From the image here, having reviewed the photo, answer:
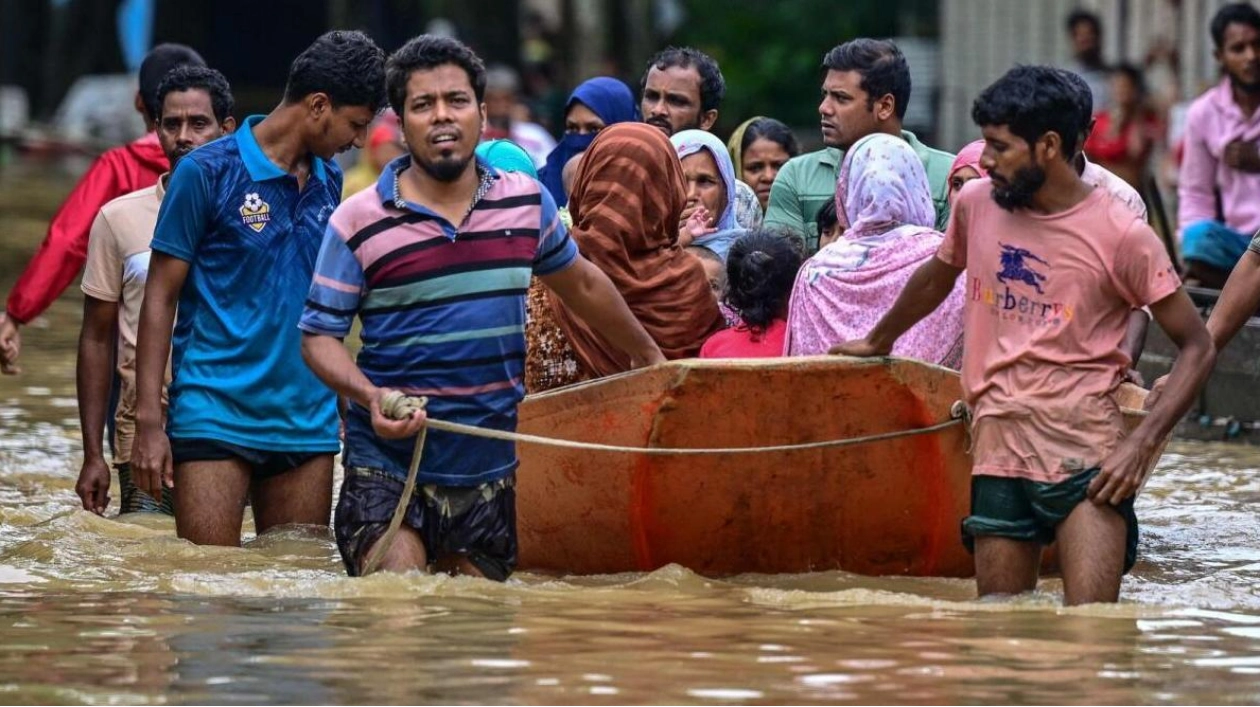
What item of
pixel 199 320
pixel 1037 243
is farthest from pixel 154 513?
pixel 1037 243

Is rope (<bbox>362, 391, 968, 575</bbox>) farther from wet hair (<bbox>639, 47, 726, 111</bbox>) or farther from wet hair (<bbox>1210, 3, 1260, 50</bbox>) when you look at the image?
wet hair (<bbox>1210, 3, 1260, 50</bbox>)

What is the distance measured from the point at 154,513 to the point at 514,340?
2.41 m

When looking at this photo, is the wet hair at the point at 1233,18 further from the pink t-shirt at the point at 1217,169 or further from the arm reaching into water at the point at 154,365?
the arm reaching into water at the point at 154,365

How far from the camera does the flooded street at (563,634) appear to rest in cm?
587

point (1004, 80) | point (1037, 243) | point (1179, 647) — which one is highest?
point (1004, 80)

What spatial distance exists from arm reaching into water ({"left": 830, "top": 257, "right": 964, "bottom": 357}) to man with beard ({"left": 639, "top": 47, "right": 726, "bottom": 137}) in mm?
2435

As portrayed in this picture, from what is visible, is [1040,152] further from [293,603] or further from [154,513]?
[154,513]

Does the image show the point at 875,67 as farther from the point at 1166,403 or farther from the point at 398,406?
the point at 398,406

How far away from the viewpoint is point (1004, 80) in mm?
6379

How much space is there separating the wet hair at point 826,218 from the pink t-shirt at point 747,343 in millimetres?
520

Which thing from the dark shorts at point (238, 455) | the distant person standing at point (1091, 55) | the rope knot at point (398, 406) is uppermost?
the distant person standing at point (1091, 55)

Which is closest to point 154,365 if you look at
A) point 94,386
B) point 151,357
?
point 151,357

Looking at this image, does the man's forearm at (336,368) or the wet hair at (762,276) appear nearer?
the man's forearm at (336,368)

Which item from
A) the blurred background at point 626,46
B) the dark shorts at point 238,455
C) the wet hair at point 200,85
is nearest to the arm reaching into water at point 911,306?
the dark shorts at point 238,455
